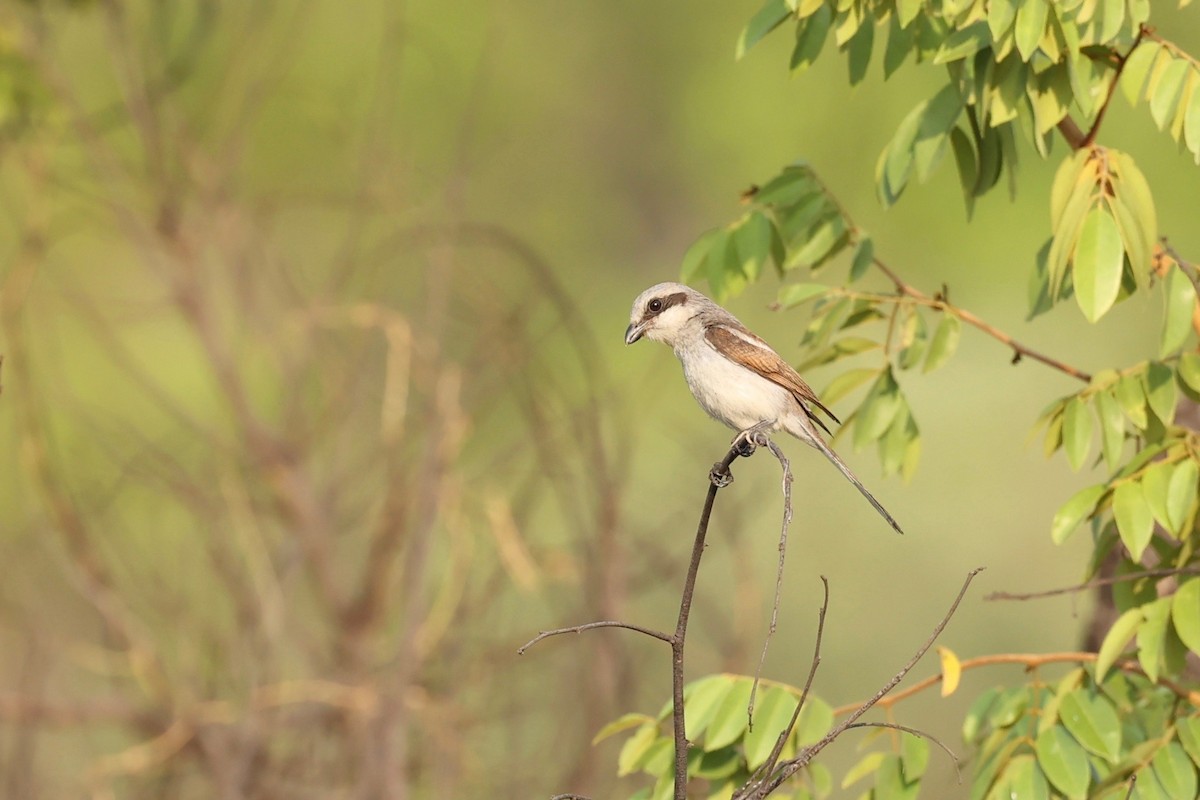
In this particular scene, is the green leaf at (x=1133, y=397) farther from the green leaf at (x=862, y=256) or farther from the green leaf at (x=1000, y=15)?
the green leaf at (x=1000, y=15)

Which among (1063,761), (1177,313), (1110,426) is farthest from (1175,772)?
(1177,313)

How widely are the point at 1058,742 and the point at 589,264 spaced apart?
19880 millimetres

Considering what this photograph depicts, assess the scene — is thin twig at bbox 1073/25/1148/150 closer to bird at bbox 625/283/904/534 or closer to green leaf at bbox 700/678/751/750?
bird at bbox 625/283/904/534

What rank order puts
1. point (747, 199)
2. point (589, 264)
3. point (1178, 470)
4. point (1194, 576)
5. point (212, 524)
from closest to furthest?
1. point (1178, 470)
2. point (1194, 576)
3. point (747, 199)
4. point (212, 524)
5. point (589, 264)

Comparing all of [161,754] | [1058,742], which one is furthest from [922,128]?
[161,754]

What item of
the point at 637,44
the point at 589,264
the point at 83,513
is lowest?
the point at 83,513

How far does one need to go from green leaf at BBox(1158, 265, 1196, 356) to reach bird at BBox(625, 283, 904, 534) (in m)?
0.89

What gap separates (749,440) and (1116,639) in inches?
41.1

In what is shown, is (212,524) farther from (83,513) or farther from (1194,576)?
(1194,576)

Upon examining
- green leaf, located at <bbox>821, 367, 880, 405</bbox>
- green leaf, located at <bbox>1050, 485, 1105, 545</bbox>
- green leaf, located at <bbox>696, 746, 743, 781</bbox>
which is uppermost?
green leaf, located at <bbox>821, 367, 880, 405</bbox>

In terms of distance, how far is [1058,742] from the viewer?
332cm

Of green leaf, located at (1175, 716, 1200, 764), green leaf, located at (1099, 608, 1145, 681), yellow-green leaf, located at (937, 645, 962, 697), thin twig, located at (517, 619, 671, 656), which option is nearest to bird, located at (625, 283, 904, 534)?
yellow-green leaf, located at (937, 645, 962, 697)

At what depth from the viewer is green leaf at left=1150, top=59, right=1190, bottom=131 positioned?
10.3 ft

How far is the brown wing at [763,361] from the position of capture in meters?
3.85
